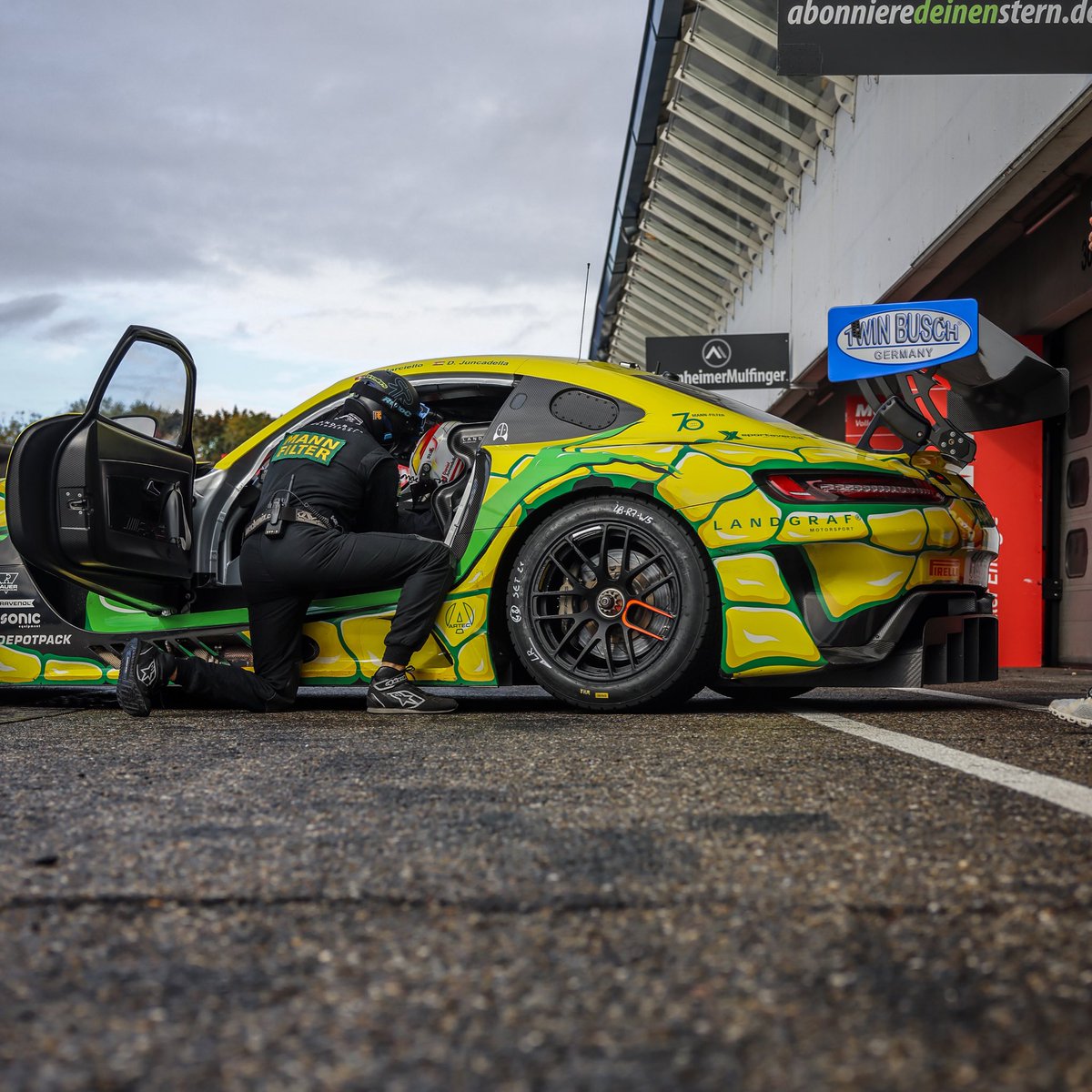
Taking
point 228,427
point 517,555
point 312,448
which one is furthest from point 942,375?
point 228,427

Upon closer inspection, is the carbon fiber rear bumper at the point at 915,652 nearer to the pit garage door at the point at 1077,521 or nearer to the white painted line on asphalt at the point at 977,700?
the white painted line on asphalt at the point at 977,700

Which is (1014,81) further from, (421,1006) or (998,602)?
(421,1006)

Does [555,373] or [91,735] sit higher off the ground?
[555,373]

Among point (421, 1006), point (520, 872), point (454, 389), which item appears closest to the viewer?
point (421, 1006)

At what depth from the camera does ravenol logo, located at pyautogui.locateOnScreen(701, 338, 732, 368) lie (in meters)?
15.3

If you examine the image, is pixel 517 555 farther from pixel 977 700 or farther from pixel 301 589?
pixel 977 700

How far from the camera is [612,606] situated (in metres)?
4.30

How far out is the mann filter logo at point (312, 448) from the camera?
4.76 metres

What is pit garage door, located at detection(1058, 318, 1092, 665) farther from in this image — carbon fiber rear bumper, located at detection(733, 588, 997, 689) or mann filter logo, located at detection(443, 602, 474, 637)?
mann filter logo, located at detection(443, 602, 474, 637)

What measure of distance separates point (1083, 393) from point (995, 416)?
4.67m

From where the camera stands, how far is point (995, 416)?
541 centimetres

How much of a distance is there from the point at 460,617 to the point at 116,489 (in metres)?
1.49

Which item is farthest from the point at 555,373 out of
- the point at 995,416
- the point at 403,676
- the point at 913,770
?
the point at 913,770

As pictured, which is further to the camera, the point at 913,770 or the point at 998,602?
the point at 998,602
